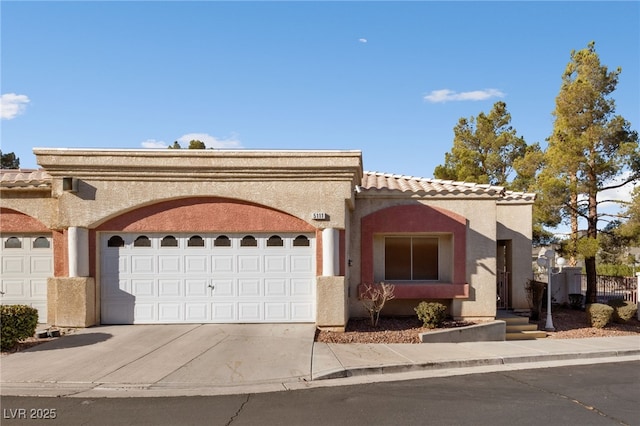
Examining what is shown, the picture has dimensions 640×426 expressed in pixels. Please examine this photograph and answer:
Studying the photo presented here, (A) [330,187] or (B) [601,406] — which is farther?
(A) [330,187]

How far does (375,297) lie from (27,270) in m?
9.40

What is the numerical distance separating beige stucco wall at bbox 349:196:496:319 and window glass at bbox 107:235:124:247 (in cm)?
623

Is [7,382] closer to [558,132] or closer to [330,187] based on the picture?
[330,187]

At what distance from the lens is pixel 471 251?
1427 centimetres

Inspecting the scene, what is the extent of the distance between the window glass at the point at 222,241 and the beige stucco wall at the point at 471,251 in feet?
11.8

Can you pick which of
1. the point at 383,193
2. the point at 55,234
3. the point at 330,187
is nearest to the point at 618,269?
the point at 383,193

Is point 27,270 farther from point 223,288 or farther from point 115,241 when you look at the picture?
point 223,288

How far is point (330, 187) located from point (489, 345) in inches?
213

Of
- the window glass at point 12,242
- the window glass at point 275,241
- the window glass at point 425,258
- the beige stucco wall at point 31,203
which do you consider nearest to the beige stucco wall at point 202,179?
the window glass at point 275,241

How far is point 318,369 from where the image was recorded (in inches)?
353

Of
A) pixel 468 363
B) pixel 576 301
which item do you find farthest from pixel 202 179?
pixel 576 301

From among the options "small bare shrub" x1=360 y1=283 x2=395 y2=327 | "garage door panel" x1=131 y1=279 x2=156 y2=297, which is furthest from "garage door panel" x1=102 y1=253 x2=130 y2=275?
"small bare shrub" x1=360 y1=283 x2=395 y2=327

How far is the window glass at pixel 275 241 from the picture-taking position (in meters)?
12.8

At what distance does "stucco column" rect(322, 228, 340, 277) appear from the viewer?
12328 mm
